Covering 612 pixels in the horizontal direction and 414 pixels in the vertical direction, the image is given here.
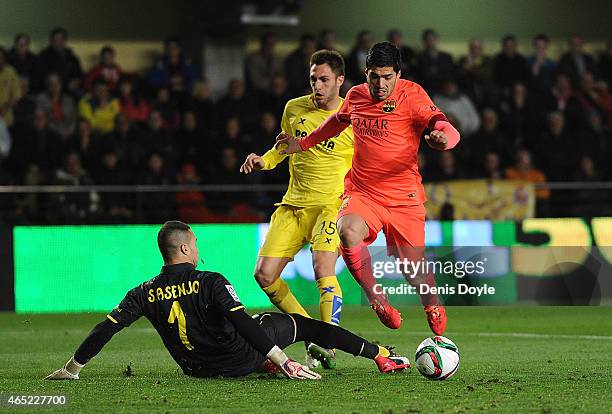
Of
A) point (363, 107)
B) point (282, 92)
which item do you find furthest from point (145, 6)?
point (363, 107)

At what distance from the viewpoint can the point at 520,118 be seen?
17.8 m

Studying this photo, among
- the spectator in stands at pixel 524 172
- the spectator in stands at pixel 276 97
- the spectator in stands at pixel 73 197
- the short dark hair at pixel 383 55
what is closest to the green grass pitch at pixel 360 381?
the short dark hair at pixel 383 55

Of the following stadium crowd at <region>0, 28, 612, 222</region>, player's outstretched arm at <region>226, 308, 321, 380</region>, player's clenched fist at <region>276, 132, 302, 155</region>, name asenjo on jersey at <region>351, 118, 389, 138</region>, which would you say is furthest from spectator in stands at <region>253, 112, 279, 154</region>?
player's outstretched arm at <region>226, 308, 321, 380</region>

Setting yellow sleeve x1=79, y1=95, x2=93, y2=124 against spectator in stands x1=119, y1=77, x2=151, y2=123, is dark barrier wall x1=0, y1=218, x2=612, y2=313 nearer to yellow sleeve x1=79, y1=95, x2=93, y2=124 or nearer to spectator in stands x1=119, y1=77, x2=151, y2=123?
yellow sleeve x1=79, y1=95, x2=93, y2=124

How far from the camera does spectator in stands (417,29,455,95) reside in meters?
17.7

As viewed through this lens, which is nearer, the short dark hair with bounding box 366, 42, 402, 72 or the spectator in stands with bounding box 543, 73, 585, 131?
the short dark hair with bounding box 366, 42, 402, 72

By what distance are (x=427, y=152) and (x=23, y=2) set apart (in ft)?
23.4

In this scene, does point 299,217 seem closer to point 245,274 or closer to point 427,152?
point 245,274

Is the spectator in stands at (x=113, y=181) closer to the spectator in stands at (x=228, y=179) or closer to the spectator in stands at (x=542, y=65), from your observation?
the spectator in stands at (x=228, y=179)

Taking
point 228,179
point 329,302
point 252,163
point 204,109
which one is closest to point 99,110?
point 204,109

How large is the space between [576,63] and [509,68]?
1337 millimetres

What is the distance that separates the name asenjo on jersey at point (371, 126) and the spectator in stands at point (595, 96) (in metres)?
11.0

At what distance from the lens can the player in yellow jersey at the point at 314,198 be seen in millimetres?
8500

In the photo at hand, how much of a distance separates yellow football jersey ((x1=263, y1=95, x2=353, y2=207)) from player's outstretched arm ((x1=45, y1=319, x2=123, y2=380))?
2316mm
